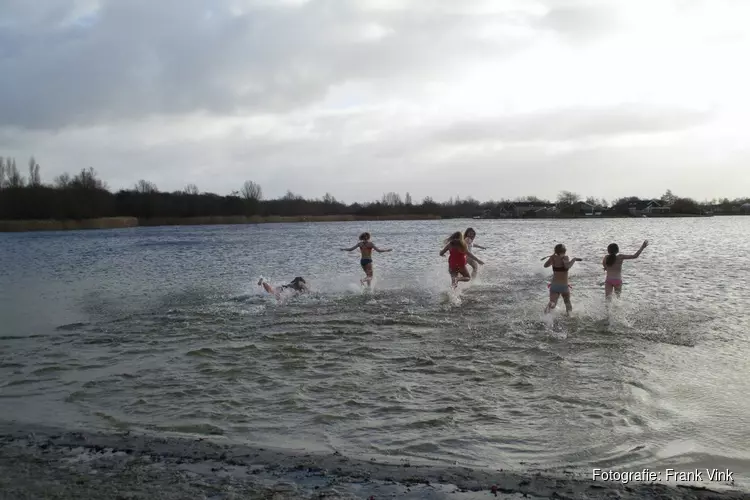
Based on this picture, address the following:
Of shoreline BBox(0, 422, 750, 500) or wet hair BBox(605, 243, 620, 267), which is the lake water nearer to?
shoreline BBox(0, 422, 750, 500)

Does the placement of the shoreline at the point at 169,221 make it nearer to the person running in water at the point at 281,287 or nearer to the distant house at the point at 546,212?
the distant house at the point at 546,212

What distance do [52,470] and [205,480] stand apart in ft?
4.04

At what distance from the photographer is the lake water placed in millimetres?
5180

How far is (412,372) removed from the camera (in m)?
7.48

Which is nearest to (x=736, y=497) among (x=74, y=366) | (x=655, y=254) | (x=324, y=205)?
(x=74, y=366)

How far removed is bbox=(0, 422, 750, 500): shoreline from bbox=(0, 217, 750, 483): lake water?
382mm

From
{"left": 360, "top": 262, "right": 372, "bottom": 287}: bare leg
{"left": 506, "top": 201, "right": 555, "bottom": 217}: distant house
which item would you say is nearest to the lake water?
{"left": 360, "top": 262, "right": 372, "bottom": 287}: bare leg

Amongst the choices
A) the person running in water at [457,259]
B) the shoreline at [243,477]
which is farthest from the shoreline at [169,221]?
the shoreline at [243,477]

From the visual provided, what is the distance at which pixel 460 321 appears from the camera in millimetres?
11180

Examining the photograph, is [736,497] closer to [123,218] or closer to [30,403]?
[30,403]

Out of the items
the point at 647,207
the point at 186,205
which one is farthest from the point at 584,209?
the point at 186,205

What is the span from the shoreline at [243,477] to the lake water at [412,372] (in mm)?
382

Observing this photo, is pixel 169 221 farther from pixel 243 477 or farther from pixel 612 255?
pixel 243 477

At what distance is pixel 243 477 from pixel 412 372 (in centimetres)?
353
